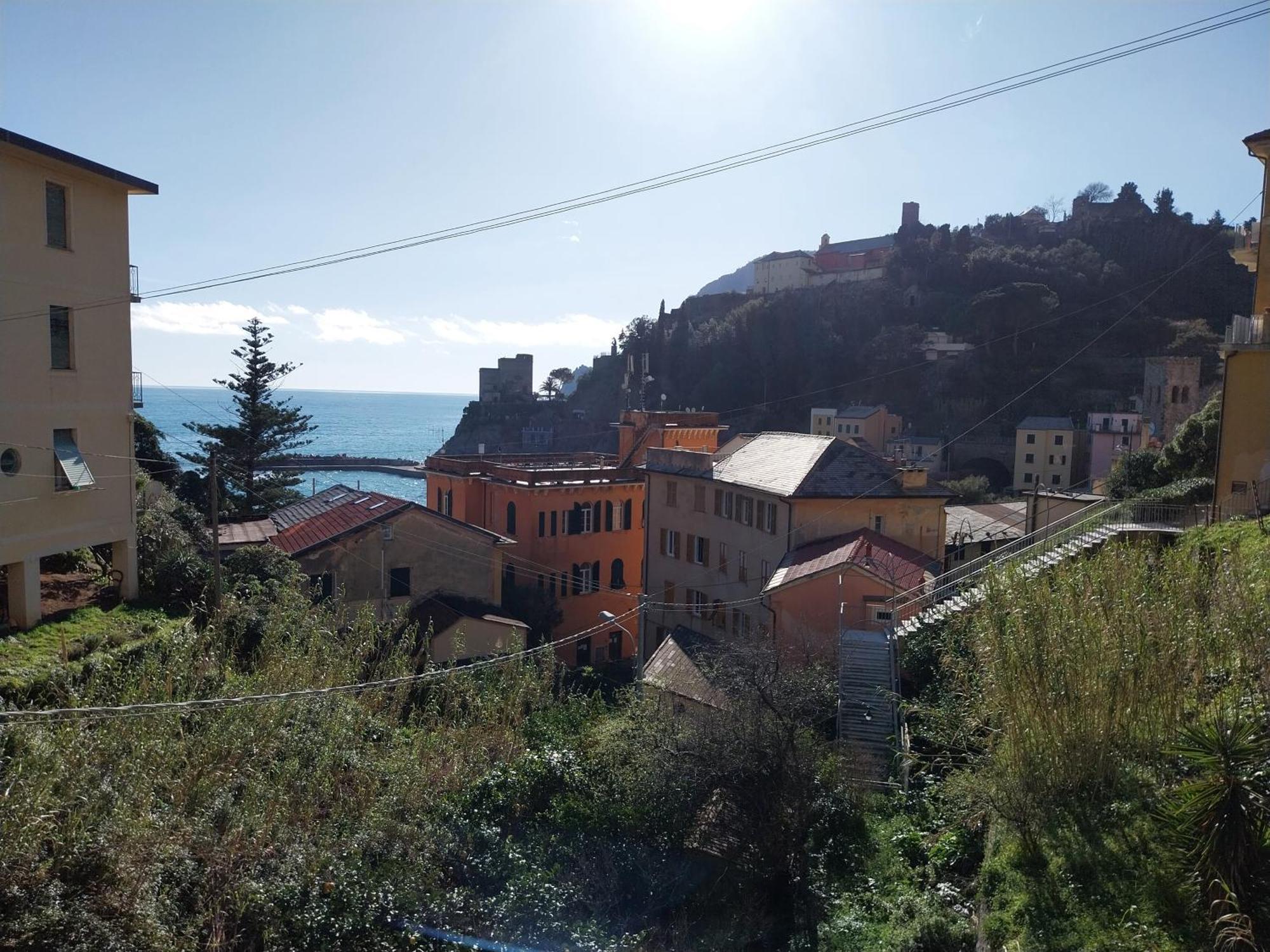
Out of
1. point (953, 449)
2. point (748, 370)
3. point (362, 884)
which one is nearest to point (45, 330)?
point (362, 884)

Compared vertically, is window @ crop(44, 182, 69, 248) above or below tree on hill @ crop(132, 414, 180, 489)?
above

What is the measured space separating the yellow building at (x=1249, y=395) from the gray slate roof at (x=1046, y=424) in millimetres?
41847

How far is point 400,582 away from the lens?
22.4m

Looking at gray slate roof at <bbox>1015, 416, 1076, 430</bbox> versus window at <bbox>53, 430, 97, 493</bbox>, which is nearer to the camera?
window at <bbox>53, 430, 97, 493</bbox>

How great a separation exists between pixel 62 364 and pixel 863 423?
54271 millimetres

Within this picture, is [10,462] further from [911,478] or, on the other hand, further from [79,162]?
[911,478]

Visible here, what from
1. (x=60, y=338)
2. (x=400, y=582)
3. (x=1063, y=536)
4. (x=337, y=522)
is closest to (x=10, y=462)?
(x=60, y=338)

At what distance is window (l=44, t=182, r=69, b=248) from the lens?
53.2ft

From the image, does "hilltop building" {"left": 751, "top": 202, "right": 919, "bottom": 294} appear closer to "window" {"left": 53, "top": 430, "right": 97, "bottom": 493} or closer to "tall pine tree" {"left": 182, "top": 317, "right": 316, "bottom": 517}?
"tall pine tree" {"left": 182, "top": 317, "right": 316, "bottom": 517}

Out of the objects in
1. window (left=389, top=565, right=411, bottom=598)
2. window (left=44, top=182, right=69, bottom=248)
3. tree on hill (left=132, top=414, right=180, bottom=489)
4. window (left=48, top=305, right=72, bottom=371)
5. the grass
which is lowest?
window (left=389, top=565, right=411, bottom=598)

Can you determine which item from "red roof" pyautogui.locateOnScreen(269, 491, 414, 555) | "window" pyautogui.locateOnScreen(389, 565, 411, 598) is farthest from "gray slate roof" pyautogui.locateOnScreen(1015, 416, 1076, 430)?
"window" pyautogui.locateOnScreen(389, 565, 411, 598)

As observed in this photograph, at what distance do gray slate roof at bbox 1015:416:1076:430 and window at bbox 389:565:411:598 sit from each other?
4802cm

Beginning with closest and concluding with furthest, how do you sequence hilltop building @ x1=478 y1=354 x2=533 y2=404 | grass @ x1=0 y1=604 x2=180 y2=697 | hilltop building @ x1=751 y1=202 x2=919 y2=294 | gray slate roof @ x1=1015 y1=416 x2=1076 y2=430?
1. grass @ x1=0 y1=604 x2=180 y2=697
2. gray slate roof @ x1=1015 y1=416 x2=1076 y2=430
3. hilltop building @ x1=751 y1=202 x2=919 y2=294
4. hilltop building @ x1=478 y1=354 x2=533 y2=404

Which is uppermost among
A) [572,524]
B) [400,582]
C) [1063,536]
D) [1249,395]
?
[1249,395]
